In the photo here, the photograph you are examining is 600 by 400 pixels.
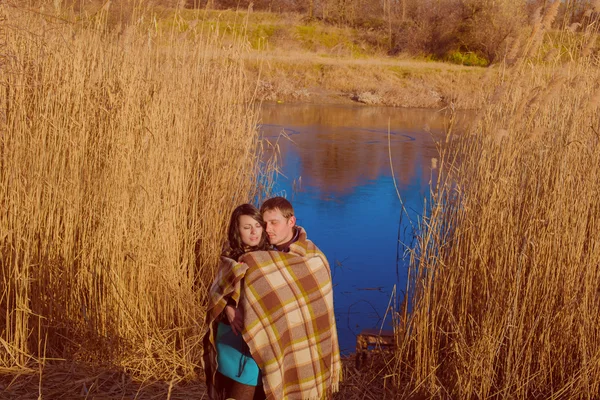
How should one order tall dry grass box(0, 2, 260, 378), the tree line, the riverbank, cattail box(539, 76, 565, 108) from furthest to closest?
the tree line
the riverbank
tall dry grass box(0, 2, 260, 378)
cattail box(539, 76, 565, 108)

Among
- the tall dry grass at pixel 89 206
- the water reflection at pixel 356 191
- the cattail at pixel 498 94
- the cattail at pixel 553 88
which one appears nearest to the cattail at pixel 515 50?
the cattail at pixel 498 94

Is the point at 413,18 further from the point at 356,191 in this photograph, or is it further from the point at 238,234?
the point at 238,234

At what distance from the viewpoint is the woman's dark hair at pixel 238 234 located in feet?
7.52

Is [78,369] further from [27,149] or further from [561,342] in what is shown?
[561,342]

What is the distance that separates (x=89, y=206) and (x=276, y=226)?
3.79 feet

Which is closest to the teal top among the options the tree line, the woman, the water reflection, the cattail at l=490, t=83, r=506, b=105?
the woman

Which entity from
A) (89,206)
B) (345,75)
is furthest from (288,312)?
(345,75)

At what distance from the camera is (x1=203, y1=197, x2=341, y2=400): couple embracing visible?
2254 millimetres

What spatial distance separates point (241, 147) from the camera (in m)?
4.17

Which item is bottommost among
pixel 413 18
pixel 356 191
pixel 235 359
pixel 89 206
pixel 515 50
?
pixel 356 191

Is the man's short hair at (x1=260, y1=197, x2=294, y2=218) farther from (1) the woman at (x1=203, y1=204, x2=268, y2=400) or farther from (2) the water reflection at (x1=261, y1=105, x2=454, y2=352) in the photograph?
(2) the water reflection at (x1=261, y1=105, x2=454, y2=352)

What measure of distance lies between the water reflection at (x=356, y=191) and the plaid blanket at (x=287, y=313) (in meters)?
0.70

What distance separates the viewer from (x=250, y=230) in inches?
90.8

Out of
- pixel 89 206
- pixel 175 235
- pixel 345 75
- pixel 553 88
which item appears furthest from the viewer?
pixel 345 75
